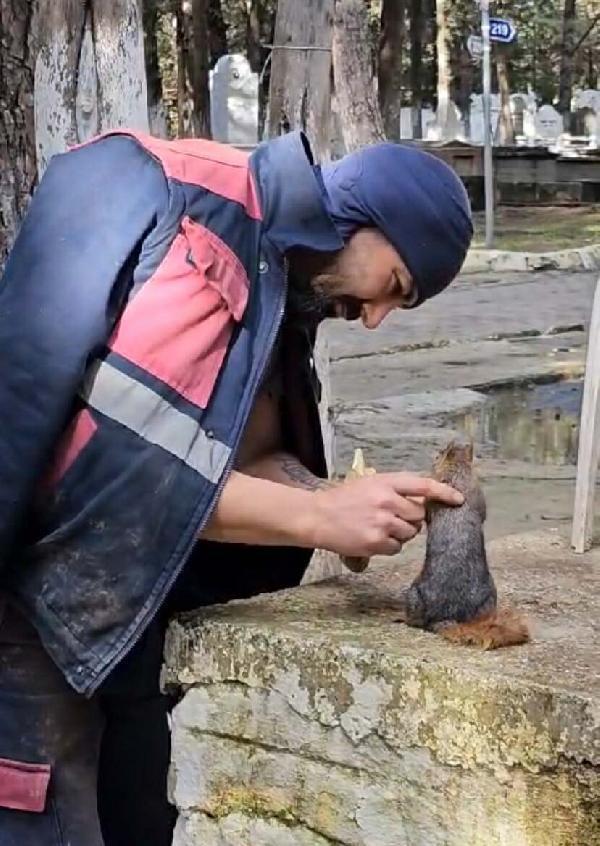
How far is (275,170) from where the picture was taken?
89.0 inches

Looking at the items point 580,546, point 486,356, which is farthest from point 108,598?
point 486,356

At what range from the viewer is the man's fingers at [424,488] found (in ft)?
7.57

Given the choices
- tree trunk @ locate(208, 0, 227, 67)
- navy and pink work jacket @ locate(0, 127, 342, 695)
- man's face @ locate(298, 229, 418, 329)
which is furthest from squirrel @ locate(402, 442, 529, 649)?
tree trunk @ locate(208, 0, 227, 67)

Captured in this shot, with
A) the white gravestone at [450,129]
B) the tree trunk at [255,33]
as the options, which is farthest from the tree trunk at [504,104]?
the tree trunk at [255,33]

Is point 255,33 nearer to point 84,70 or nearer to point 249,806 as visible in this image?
point 84,70

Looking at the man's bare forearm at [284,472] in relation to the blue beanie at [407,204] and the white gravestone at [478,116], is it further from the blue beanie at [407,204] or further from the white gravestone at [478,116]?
the white gravestone at [478,116]

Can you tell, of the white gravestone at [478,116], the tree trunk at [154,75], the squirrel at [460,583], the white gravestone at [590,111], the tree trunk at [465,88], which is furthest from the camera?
the white gravestone at [478,116]

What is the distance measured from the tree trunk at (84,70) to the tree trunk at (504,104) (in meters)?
30.1

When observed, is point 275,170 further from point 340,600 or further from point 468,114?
point 468,114

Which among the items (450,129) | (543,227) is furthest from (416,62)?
(543,227)

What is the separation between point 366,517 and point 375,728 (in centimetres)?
36

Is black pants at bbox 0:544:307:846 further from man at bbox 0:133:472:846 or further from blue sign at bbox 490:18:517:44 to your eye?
blue sign at bbox 490:18:517:44

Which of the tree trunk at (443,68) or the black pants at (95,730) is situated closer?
the black pants at (95,730)

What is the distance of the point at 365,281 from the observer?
2279 mm
